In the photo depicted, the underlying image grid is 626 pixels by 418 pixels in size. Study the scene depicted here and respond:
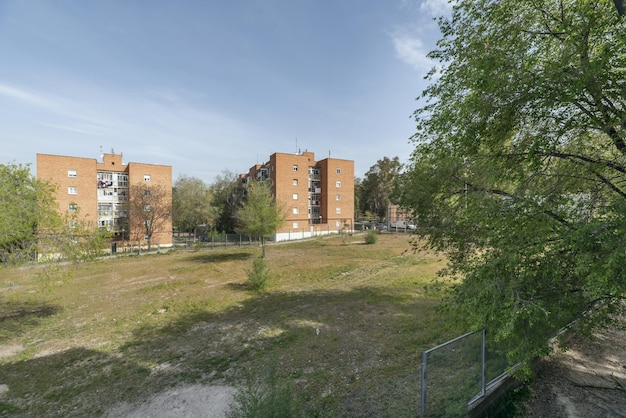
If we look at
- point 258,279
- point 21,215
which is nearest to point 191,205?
point 258,279

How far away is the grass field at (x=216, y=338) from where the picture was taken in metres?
6.74

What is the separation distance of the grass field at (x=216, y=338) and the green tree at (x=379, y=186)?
134ft

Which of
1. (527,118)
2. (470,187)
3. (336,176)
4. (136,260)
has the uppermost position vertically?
(336,176)

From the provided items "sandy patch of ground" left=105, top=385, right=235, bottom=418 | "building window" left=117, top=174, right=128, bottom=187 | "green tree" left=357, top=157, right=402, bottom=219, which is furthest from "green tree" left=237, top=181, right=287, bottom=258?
"green tree" left=357, top=157, right=402, bottom=219

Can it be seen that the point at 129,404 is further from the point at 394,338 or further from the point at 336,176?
the point at 336,176

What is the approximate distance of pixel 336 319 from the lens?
36.5 feet

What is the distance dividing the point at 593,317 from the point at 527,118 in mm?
4073

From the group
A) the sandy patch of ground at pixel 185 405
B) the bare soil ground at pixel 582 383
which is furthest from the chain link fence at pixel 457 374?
the sandy patch of ground at pixel 185 405

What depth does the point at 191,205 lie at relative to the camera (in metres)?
41.3

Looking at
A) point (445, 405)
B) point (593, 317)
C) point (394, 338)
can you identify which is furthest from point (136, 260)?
point (593, 317)

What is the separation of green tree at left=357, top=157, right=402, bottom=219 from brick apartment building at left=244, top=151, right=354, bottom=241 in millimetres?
10857

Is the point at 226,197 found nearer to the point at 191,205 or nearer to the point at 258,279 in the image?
the point at 191,205

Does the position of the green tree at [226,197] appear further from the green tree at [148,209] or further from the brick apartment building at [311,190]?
the green tree at [148,209]

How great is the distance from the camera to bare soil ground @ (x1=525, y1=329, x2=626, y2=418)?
5402 mm
